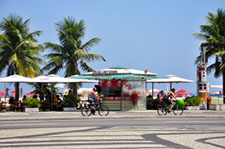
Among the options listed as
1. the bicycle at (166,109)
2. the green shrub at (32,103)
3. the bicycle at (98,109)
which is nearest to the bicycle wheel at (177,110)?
the bicycle at (166,109)

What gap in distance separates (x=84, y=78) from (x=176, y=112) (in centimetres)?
885

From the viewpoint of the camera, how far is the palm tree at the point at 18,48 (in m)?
47.9

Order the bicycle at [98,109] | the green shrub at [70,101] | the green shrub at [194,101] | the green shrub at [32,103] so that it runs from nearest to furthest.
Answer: the bicycle at [98,109], the green shrub at [32,103], the green shrub at [70,101], the green shrub at [194,101]

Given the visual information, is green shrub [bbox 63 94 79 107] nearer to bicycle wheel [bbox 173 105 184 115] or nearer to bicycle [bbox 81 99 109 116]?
bicycle [bbox 81 99 109 116]

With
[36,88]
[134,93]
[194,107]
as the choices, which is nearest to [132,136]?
[134,93]

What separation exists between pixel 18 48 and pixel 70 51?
21.0ft

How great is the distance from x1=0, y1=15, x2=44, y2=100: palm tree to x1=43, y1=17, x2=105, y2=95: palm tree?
2.38m

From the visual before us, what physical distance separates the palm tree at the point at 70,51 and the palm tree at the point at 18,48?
2.38m

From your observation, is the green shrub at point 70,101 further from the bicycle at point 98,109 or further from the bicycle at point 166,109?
the bicycle at point 166,109

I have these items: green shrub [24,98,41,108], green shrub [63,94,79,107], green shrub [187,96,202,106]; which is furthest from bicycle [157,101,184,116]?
green shrub [24,98,41,108]

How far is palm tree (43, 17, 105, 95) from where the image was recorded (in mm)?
51969

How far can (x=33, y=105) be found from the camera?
3584 cm

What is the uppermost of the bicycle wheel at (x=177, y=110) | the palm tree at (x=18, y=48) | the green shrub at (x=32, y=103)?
the palm tree at (x=18, y=48)

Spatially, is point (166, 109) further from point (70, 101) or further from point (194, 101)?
point (70, 101)
